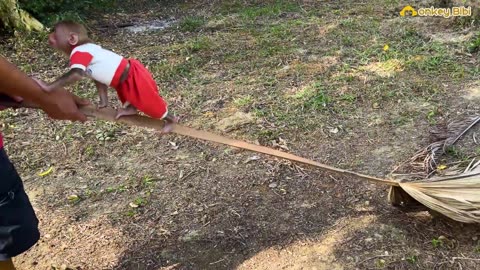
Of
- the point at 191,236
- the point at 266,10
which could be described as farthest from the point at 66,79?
the point at 266,10

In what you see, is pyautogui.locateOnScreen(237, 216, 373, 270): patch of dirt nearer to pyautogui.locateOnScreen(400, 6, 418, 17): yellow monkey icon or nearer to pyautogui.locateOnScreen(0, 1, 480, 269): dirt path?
pyautogui.locateOnScreen(0, 1, 480, 269): dirt path

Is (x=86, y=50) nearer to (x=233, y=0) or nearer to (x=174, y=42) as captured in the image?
(x=174, y=42)

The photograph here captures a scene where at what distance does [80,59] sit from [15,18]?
3565 mm

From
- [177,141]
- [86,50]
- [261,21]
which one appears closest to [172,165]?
[177,141]

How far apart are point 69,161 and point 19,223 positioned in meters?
1.37

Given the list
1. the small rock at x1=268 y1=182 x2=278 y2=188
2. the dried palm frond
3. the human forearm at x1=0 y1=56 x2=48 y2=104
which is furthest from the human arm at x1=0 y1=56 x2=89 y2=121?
the dried palm frond

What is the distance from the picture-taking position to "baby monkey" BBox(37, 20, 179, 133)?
6.41 ft

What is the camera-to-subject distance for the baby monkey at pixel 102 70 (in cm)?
195

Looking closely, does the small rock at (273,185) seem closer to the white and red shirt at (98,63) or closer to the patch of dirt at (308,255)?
the patch of dirt at (308,255)

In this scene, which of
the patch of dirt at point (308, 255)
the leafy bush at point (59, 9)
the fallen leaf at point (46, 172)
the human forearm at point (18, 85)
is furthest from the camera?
the leafy bush at point (59, 9)
